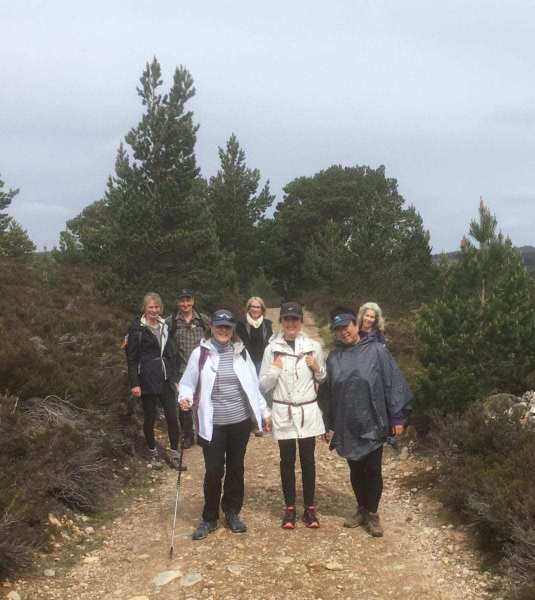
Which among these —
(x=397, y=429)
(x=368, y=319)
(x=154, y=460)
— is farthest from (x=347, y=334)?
(x=154, y=460)

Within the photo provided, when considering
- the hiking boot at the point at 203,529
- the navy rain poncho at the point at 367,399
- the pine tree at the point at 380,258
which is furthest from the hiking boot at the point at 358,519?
the pine tree at the point at 380,258

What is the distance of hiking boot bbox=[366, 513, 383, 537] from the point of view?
4863 mm

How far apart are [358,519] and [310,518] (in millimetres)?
419

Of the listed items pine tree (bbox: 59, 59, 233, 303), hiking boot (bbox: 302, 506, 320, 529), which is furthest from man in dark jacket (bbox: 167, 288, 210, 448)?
pine tree (bbox: 59, 59, 233, 303)

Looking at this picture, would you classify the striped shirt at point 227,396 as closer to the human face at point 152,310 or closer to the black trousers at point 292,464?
the black trousers at point 292,464

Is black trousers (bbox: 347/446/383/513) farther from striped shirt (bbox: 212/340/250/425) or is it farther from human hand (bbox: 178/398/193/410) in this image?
human hand (bbox: 178/398/193/410)

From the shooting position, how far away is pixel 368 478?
490 centimetres

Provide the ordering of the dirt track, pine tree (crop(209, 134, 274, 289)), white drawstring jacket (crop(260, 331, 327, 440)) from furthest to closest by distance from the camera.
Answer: pine tree (crop(209, 134, 274, 289)) → white drawstring jacket (crop(260, 331, 327, 440)) → the dirt track

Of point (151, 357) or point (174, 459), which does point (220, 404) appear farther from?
point (174, 459)

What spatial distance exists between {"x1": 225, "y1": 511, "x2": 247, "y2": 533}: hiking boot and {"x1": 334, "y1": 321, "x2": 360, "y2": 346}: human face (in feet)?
5.60

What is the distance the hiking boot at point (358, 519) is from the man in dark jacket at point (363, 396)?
209 mm

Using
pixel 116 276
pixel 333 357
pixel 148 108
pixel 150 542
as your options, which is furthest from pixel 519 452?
pixel 148 108

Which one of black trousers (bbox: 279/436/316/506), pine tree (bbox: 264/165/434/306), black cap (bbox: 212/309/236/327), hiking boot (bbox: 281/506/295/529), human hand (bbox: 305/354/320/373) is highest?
pine tree (bbox: 264/165/434/306)

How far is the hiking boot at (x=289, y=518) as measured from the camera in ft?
16.1
